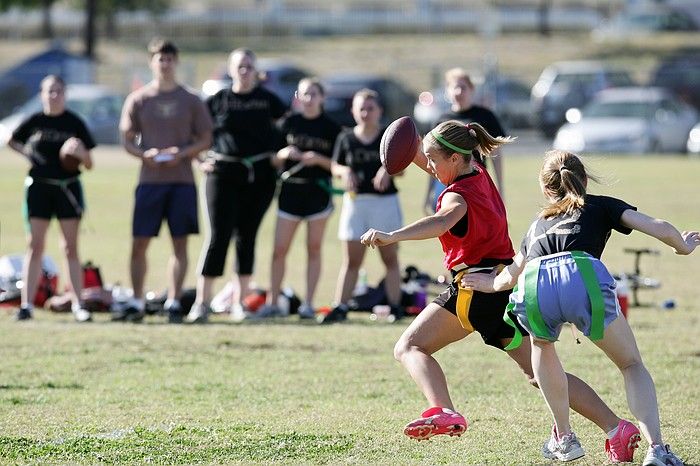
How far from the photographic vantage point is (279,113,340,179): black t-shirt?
1103 centimetres

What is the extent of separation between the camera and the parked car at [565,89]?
32375mm

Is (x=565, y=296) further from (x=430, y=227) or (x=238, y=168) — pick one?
(x=238, y=168)

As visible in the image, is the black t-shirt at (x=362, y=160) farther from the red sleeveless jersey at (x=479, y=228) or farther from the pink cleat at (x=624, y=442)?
the pink cleat at (x=624, y=442)

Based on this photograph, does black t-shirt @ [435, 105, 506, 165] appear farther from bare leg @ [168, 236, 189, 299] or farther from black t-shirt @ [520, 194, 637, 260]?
black t-shirt @ [520, 194, 637, 260]

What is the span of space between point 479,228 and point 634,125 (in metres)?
23.7

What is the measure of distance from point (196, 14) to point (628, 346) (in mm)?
46616

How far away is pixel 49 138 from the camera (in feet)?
35.5

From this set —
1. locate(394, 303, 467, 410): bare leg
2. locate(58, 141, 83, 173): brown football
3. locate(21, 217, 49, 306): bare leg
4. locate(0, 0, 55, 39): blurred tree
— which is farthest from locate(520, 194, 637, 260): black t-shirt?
locate(0, 0, 55, 39): blurred tree

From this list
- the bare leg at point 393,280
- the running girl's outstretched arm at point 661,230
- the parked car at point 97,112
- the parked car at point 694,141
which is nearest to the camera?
the running girl's outstretched arm at point 661,230

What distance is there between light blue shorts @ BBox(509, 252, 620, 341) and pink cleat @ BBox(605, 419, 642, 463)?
475mm

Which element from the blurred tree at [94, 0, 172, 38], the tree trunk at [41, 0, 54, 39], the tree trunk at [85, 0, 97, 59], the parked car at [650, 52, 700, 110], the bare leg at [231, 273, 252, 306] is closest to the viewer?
the bare leg at [231, 273, 252, 306]

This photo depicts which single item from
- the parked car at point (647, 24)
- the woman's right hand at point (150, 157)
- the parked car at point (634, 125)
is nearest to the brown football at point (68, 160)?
the woman's right hand at point (150, 157)

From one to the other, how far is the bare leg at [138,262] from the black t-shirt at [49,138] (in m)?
0.77

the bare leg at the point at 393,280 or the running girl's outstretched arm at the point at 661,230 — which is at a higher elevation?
the running girl's outstretched arm at the point at 661,230
